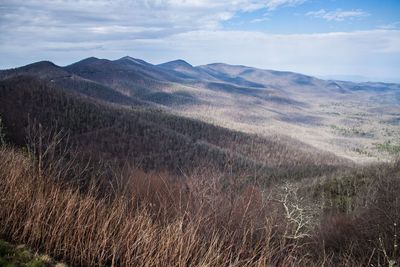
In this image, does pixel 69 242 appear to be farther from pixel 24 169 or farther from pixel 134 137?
pixel 134 137

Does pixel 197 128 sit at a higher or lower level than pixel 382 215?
lower

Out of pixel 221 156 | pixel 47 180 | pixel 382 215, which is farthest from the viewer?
pixel 221 156

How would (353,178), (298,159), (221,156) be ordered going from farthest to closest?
(298,159) < (221,156) < (353,178)

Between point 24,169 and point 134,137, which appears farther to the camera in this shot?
point 134,137

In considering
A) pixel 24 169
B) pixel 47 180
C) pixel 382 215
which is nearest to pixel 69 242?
pixel 47 180

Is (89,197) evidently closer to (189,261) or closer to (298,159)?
(189,261)

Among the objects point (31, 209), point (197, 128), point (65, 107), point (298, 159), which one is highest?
point (31, 209)

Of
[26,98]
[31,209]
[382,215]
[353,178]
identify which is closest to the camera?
[31,209]

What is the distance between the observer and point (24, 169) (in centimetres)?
1046

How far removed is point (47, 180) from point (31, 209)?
1387mm

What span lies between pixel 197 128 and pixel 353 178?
136 m

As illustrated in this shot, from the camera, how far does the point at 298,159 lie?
18475cm

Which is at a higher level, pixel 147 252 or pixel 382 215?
pixel 147 252

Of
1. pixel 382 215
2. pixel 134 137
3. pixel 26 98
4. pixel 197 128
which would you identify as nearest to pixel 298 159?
pixel 197 128
